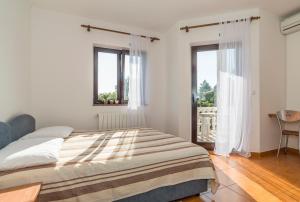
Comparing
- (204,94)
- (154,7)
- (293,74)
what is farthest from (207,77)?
(154,7)

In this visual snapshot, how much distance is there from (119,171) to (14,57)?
209 centimetres

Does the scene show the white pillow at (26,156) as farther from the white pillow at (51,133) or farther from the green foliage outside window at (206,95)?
the green foliage outside window at (206,95)

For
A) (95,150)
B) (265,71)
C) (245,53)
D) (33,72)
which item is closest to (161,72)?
(245,53)

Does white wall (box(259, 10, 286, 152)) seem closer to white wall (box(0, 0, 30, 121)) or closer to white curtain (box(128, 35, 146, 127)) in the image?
white curtain (box(128, 35, 146, 127))

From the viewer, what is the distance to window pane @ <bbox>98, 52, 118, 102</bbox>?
3828 millimetres

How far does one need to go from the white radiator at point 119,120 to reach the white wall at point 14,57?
49.7 inches

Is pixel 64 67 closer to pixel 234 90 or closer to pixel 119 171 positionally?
pixel 119 171

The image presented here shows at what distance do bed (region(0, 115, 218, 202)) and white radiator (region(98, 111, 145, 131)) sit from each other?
1.29 m

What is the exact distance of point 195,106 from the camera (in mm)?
3969

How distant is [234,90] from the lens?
3.42 meters

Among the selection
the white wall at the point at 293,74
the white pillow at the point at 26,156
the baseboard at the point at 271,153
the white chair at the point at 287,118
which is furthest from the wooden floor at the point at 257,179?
the white pillow at the point at 26,156

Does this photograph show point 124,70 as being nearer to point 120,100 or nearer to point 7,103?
point 120,100

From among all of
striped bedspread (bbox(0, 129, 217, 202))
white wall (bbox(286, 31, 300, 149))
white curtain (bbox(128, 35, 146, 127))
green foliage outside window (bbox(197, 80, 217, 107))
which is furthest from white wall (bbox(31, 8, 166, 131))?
white wall (bbox(286, 31, 300, 149))

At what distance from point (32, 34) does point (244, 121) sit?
3.95 m
